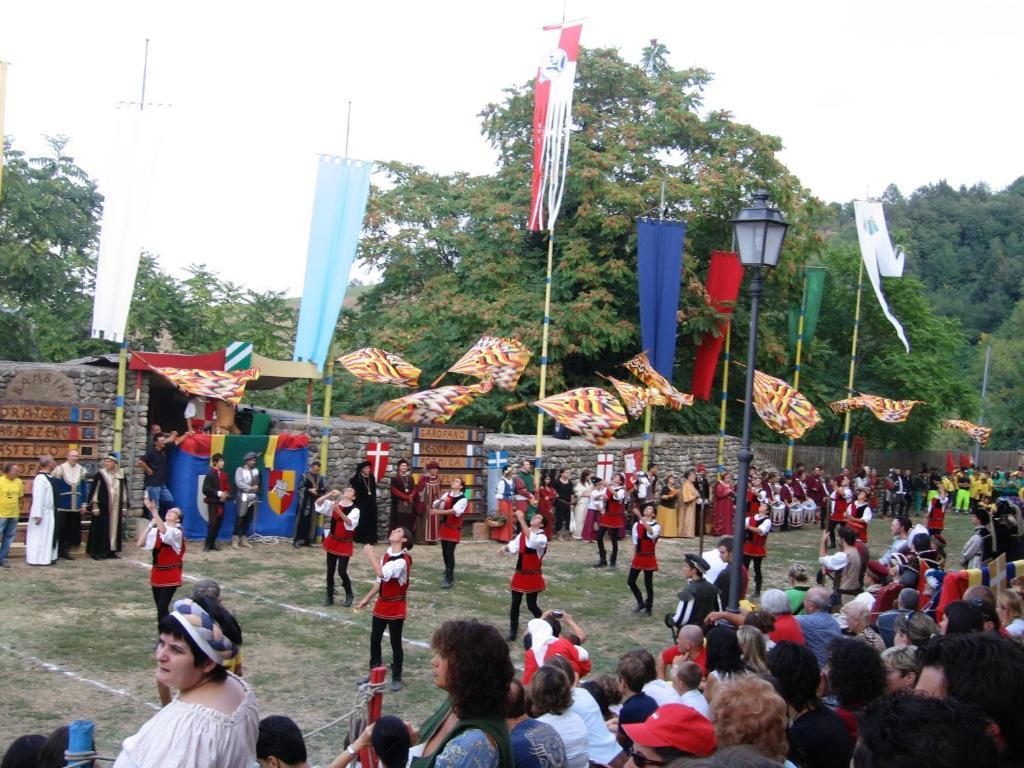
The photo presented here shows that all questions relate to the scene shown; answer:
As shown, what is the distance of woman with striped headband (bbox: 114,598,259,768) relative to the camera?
335cm

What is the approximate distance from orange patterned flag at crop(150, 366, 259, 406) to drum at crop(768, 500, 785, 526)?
1411 cm

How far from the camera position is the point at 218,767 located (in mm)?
3439

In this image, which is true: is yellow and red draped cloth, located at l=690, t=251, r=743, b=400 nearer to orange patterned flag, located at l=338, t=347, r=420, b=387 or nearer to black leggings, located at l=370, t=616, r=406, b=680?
orange patterned flag, located at l=338, t=347, r=420, b=387

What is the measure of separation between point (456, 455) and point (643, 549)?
7.79 meters

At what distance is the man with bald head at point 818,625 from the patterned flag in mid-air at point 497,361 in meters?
13.5

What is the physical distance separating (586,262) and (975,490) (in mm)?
14685

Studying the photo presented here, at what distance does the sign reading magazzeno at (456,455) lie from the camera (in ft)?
68.3

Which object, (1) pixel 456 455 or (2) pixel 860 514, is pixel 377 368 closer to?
(1) pixel 456 455

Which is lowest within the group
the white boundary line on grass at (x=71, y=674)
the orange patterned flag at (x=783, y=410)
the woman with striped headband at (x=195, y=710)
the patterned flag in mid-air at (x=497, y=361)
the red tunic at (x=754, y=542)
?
the white boundary line on grass at (x=71, y=674)

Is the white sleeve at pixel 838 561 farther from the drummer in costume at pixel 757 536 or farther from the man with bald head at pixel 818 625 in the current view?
the man with bald head at pixel 818 625

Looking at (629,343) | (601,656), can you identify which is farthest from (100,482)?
(629,343)

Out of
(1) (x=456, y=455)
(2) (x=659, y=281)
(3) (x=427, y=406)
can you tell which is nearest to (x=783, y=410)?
(2) (x=659, y=281)

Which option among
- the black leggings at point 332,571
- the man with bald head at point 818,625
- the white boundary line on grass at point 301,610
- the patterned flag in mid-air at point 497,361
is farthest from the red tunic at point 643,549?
the patterned flag in mid-air at point 497,361

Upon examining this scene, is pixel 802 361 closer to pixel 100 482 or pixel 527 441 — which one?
pixel 527 441
